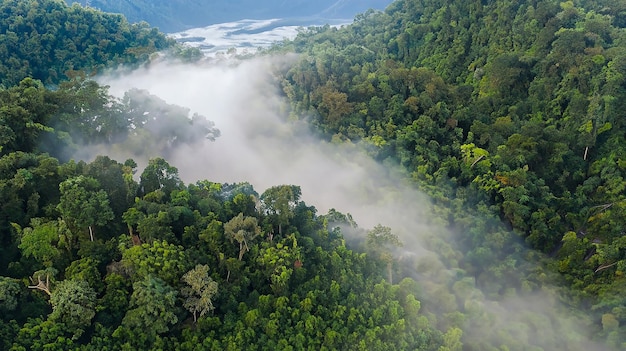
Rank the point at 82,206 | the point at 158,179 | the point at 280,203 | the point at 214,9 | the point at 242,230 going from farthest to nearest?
1. the point at 214,9
2. the point at 158,179
3. the point at 280,203
4. the point at 242,230
5. the point at 82,206

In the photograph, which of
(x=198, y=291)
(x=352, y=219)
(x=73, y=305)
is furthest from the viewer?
(x=352, y=219)

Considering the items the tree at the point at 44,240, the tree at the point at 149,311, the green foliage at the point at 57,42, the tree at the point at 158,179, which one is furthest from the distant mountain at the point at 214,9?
the tree at the point at 149,311

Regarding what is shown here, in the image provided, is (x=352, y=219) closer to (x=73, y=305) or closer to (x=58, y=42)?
(x=73, y=305)

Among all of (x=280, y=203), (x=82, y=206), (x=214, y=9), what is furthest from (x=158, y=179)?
(x=214, y=9)

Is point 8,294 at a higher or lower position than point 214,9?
higher

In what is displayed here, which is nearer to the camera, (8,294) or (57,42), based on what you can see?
(8,294)

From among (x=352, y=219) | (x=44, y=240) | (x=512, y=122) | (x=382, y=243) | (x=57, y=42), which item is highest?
(x=512, y=122)
